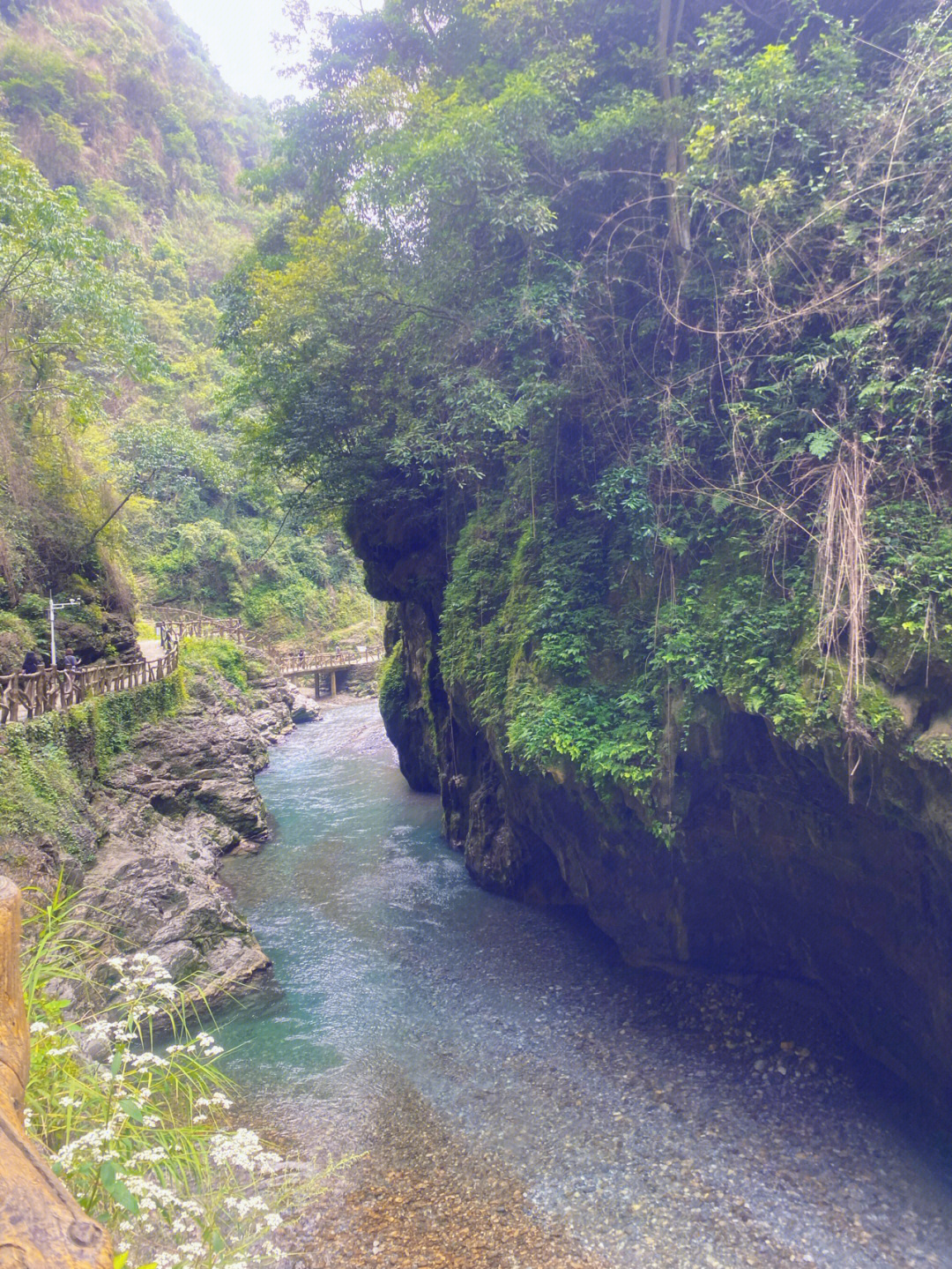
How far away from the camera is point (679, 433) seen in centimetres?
931

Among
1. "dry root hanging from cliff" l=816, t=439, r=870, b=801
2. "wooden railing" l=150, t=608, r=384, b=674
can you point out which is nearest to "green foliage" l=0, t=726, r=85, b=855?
"dry root hanging from cliff" l=816, t=439, r=870, b=801

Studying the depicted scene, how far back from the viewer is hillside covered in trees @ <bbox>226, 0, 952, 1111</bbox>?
7.01m

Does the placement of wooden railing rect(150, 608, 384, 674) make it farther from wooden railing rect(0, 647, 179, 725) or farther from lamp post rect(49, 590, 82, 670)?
lamp post rect(49, 590, 82, 670)

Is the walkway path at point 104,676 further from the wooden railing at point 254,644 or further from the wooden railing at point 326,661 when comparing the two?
the wooden railing at point 326,661

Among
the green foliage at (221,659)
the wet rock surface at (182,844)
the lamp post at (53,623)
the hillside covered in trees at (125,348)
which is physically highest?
the hillside covered in trees at (125,348)

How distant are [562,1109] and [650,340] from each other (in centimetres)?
1009

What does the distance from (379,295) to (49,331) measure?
25.3ft

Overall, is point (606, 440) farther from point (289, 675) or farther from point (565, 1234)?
point (289, 675)

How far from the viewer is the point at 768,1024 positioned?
9133 millimetres

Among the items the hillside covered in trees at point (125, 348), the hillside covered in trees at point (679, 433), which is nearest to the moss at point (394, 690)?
the hillside covered in trees at point (125, 348)

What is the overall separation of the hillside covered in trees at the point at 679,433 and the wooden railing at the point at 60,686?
19.9 feet

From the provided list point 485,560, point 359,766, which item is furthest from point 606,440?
point 359,766

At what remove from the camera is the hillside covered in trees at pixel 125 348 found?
15.1 m

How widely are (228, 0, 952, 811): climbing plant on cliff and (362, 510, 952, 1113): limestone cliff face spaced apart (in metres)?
0.54
